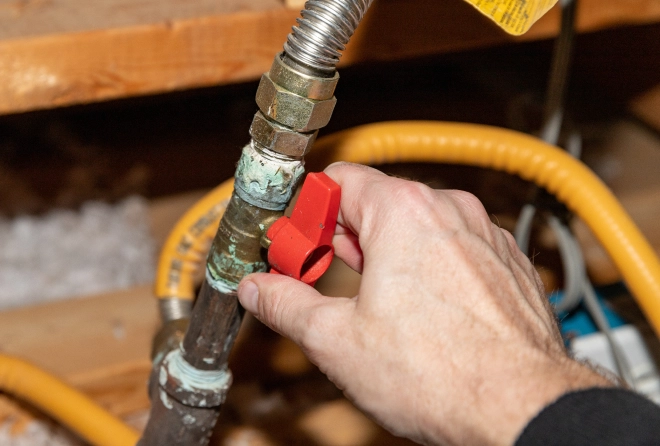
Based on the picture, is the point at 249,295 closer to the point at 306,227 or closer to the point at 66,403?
the point at 306,227

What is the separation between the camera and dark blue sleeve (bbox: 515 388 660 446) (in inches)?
12.5

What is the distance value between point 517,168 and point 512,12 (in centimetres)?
22

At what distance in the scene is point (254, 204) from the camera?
1.31ft

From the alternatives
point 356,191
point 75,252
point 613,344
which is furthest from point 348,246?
point 75,252

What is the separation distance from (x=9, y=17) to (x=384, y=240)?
1.12ft

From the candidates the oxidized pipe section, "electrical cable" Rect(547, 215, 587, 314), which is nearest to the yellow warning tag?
the oxidized pipe section

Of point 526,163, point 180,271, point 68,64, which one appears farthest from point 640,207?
point 68,64

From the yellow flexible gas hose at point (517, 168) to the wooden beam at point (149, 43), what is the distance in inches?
2.9

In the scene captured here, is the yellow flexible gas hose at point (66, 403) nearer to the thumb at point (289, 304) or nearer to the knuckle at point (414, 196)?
the thumb at point (289, 304)

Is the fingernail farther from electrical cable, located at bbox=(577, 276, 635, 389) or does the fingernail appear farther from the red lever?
electrical cable, located at bbox=(577, 276, 635, 389)

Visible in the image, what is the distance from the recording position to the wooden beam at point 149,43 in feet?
1.57

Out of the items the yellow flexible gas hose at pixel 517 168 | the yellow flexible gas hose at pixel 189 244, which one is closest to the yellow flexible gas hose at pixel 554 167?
the yellow flexible gas hose at pixel 517 168

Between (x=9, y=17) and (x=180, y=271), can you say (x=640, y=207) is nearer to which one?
(x=180, y=271)

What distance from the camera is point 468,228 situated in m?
0.39
